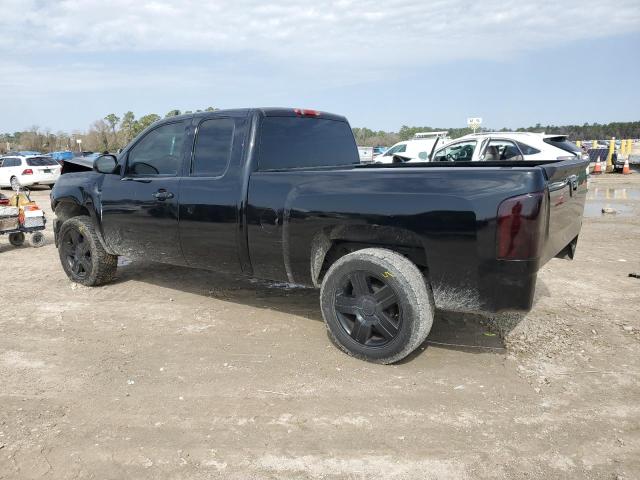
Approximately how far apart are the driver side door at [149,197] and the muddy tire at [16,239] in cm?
429

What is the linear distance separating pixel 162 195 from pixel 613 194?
14541 millimetres

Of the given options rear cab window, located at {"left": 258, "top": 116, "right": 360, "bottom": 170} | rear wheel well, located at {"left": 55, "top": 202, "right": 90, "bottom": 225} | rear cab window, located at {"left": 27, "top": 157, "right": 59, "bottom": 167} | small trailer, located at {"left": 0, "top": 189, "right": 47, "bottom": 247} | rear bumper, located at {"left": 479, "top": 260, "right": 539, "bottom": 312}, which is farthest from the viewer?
rear cab window, located at {"left": 27, "top": 157, "right": 59, "bottom": 167}

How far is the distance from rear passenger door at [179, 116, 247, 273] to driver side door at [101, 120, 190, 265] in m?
0.16

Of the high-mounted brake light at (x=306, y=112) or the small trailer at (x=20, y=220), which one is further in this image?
the small trailer at (x=20, y=220)

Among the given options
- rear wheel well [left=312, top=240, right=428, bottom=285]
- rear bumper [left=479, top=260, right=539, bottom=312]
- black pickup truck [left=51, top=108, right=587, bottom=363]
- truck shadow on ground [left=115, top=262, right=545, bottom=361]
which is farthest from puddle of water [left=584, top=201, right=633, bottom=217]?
rear bumper [left=479, top=260, right=539, bottom=312]

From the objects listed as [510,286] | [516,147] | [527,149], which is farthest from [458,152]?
[510,286]

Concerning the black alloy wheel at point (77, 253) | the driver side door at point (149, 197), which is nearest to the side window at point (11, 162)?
the black alloy wheel at point (77, 253)

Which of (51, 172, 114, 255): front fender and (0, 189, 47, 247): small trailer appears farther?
(0, 189, 47, 247): small trailer

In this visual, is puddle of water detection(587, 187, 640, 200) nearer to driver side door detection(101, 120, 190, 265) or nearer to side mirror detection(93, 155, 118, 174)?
driver side door detection(101, 120, 190, 265)

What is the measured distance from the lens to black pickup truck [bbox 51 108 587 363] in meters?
3.31

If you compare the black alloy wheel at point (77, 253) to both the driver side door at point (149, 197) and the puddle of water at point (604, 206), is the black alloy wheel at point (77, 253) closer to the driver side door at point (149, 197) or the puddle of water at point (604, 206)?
the driver side door at point (149, 197)

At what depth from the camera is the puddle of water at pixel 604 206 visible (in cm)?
1137

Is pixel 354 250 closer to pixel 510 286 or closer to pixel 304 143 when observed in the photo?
pixel 510 286

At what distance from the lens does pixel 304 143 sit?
4984 millimetres
